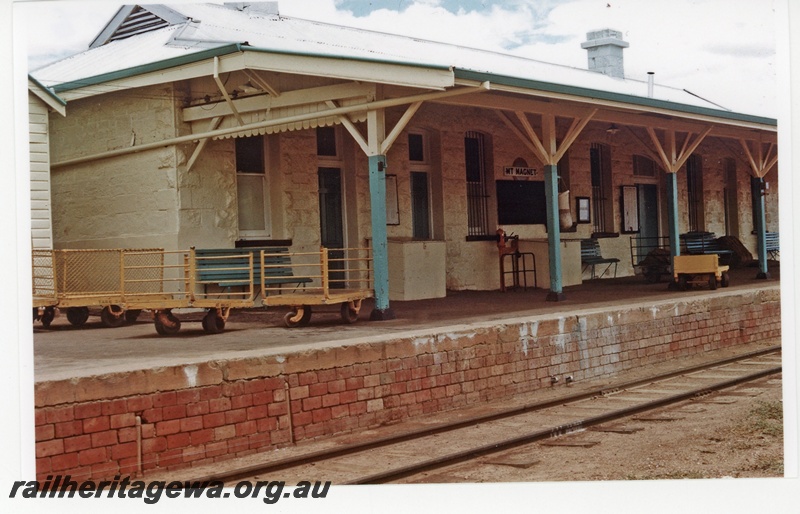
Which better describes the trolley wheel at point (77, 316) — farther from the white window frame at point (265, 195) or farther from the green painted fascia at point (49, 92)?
the white window frame at point (265, 195)

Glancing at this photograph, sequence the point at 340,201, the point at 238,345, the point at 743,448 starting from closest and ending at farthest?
the point at 743,448
the point at 238,345
the point at 340,201

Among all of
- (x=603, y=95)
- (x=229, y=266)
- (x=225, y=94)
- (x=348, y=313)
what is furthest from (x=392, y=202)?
(x=348, y=313)

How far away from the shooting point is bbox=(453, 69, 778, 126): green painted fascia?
12781 mm

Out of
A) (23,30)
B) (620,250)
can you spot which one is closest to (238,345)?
(23,30)

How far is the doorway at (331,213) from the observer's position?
16062mm

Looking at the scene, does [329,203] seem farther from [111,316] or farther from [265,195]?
[111,316]

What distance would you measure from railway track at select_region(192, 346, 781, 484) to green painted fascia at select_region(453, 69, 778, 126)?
3349 millimetres

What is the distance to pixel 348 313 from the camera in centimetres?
1269

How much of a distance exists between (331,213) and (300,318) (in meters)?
3.88

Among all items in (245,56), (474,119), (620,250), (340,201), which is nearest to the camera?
(245,56)

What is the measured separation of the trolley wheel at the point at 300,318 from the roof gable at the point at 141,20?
4900 millimetres

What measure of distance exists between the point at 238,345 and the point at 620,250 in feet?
41.1

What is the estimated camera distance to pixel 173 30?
14844 millimetres

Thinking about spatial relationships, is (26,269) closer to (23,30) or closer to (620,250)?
(23,30)
